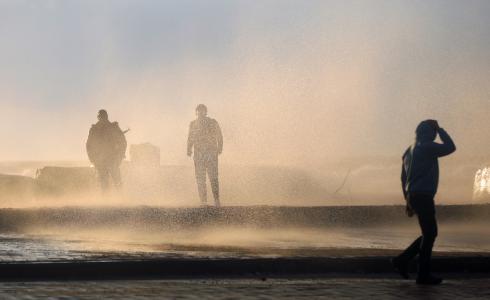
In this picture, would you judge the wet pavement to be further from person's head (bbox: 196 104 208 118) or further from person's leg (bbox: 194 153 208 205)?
person's leg (bbox: 194 153 208 205)

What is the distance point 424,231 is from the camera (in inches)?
416

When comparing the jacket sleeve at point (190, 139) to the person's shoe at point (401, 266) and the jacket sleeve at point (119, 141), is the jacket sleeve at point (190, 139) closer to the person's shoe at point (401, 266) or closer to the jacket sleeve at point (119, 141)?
the jacket sleeve at point (119, 141)

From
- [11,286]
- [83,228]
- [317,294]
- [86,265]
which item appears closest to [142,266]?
[86,265]

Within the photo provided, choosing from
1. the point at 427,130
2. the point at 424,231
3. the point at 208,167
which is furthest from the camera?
the point at 208,167

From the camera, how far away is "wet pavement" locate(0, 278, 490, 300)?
9070 mm

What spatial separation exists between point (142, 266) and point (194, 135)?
387 inches

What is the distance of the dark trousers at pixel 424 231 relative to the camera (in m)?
10.4

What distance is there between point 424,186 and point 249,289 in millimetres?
2369

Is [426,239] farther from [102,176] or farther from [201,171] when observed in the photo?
[102,176]

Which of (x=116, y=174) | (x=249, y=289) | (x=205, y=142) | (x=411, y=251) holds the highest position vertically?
(x=205, y=142)

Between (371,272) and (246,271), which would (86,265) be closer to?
(246,271)

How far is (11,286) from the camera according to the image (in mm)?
9812

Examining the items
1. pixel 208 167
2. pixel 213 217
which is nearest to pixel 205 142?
pixel 208 167

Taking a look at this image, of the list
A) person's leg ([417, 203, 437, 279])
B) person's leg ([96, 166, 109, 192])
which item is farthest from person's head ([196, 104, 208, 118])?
person's leg ([417, 203, 437, 279])
